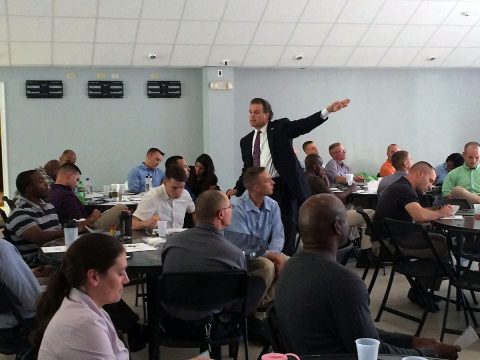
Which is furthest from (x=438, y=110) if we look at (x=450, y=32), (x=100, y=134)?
(x=100, y=134)

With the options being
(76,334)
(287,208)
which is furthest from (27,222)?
(76,334)

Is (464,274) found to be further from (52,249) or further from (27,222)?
(27,222)

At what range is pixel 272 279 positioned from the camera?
4.11m

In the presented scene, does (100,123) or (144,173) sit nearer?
(144,173)

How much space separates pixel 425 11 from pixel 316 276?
802 centimetres

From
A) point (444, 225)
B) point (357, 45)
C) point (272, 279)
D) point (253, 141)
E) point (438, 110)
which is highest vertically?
point (357, 45)

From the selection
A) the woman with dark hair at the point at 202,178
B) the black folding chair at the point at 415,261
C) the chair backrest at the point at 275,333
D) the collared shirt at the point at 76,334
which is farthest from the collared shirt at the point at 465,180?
the collared shirt at the point at 76,334

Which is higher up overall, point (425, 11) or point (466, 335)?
point (425, 11)

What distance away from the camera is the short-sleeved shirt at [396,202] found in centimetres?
490

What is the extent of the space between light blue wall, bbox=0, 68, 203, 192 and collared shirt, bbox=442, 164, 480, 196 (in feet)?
14.7

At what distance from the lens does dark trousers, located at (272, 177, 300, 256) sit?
5.16m

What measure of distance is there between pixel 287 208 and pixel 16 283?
2.76 metres

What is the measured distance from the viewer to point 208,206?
3.36 metres

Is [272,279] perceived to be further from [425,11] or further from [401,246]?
[425,11]
